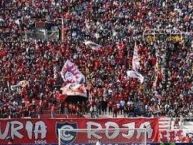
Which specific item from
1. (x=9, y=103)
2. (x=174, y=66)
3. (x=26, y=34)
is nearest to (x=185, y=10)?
(x=174, y=66)

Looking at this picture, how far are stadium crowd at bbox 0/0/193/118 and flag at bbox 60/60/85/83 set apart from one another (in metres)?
0.92

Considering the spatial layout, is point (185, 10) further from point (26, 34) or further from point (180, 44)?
point (26, 34)

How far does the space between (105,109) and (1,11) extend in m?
11.4

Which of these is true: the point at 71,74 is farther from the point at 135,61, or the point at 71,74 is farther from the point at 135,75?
the point at 135,61

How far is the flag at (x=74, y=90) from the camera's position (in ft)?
109

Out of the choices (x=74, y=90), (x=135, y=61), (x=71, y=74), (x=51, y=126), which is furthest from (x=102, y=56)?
(x=51, y=126)

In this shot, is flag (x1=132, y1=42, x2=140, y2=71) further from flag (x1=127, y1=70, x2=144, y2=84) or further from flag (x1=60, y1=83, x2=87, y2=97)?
flag (x1=60, y1=83, x2=87, y2=97)

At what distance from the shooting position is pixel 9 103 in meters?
32.2

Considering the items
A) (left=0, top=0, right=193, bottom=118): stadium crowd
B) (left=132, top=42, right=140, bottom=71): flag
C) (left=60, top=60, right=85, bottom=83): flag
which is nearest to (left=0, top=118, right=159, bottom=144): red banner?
(left=0, top=0, right=193, bottom=118): stadium crowd

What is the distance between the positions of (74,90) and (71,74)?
761mm

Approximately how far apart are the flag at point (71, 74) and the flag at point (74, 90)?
0.77 feet

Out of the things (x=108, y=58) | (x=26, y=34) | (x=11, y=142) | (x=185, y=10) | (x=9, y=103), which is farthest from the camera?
(x=185, y=10)

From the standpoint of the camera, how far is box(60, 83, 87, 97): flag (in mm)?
33281

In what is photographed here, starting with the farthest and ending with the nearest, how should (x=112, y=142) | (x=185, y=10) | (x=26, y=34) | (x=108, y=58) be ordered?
(x=185, y=10) → (x=26, y=34) → (x=108, y=58) → (x=112, y=142)
